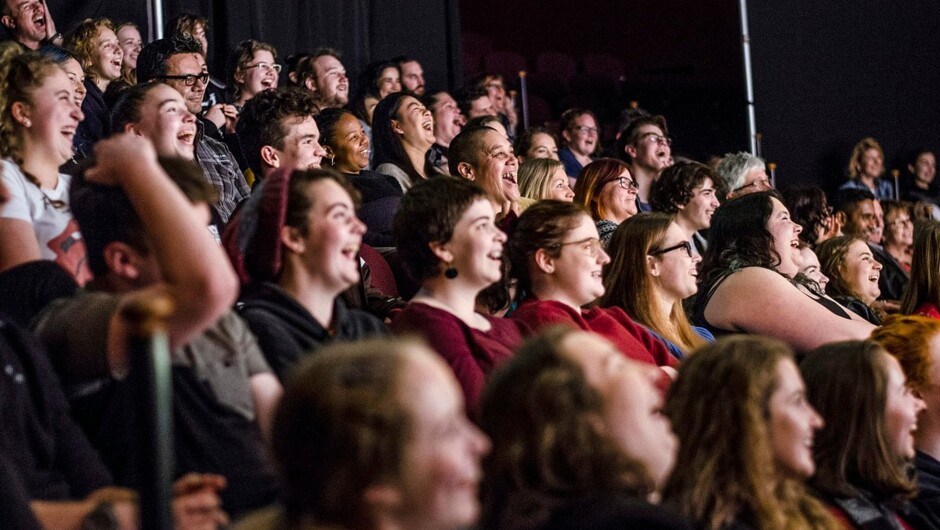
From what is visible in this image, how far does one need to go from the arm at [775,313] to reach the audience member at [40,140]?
75.4 inches

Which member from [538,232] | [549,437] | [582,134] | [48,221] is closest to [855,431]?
[538,232]

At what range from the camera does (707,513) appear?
219 cm

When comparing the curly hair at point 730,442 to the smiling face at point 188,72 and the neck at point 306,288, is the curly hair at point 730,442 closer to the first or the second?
the neck at point 306,288

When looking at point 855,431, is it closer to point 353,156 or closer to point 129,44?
point 353,156

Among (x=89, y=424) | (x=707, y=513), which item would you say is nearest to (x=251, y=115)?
(x=89, y=424)

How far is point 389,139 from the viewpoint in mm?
5324

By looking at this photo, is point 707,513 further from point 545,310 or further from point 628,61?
point 628,61

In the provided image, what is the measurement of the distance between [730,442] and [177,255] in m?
0.98

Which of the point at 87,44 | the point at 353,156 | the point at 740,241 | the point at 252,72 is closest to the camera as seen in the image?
the point at 740,241

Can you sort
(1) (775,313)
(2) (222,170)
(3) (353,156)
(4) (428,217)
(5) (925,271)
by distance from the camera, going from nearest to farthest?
(4) (428,217)
(1) (775,313)
(2) (222,170)
(5) (925,271)
(3) (353,156)

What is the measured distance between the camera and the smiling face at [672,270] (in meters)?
3.71

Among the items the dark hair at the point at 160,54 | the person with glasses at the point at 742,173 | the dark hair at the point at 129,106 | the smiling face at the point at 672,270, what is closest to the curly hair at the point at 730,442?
the smiling face at the point at 672,270

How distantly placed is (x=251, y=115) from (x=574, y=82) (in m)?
5.24

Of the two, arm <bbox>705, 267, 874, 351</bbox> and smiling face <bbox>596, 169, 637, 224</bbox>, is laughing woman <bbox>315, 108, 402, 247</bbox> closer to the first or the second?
smiling face <bbox>596, 169, 637, 224</bbox>
